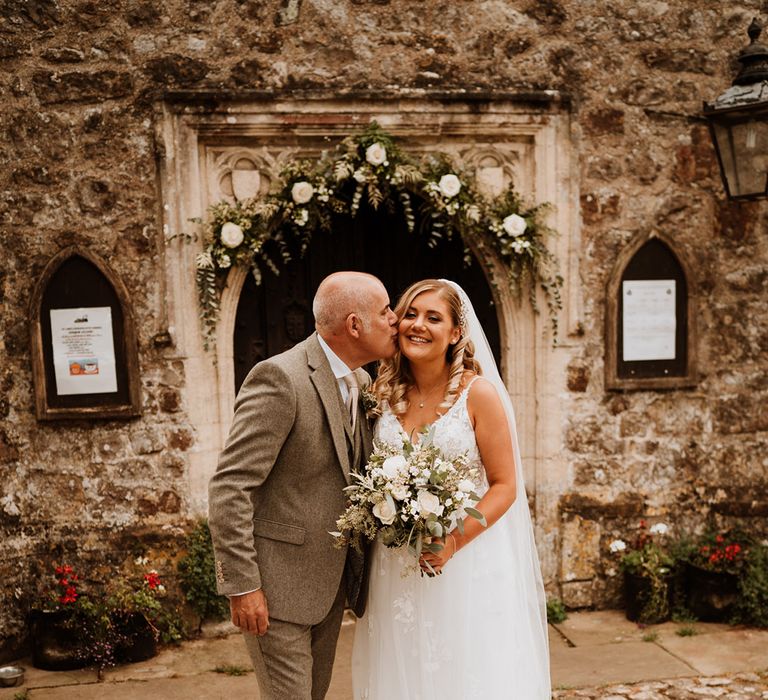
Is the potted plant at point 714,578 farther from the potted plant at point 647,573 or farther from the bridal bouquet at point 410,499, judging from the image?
the bridal bouquet at point 410,499

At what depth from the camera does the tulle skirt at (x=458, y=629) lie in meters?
2.91

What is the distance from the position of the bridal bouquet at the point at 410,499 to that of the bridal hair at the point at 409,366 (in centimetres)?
40

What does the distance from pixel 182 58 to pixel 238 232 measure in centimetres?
106

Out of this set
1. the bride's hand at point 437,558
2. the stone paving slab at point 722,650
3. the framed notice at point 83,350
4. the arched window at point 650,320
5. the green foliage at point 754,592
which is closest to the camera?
Result: the bride's hand at point 437,558

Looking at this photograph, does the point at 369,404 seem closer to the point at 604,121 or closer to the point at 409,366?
the point at 409,366

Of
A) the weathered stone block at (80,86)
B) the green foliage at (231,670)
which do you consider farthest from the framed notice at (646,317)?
the weathered stone block at (80,86)

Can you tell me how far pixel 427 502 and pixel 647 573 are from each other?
297cm

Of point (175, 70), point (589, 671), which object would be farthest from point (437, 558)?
point (175, 70)

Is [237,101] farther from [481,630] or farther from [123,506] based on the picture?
[481,630]

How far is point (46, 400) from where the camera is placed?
180 inches

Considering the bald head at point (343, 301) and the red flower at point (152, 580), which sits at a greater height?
the bald head at point (343, 301)

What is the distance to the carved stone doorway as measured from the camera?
16.7 ft

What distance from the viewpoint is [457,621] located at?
116 inches

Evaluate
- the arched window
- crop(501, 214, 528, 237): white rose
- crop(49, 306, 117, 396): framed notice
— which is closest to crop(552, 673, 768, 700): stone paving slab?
the arched window
